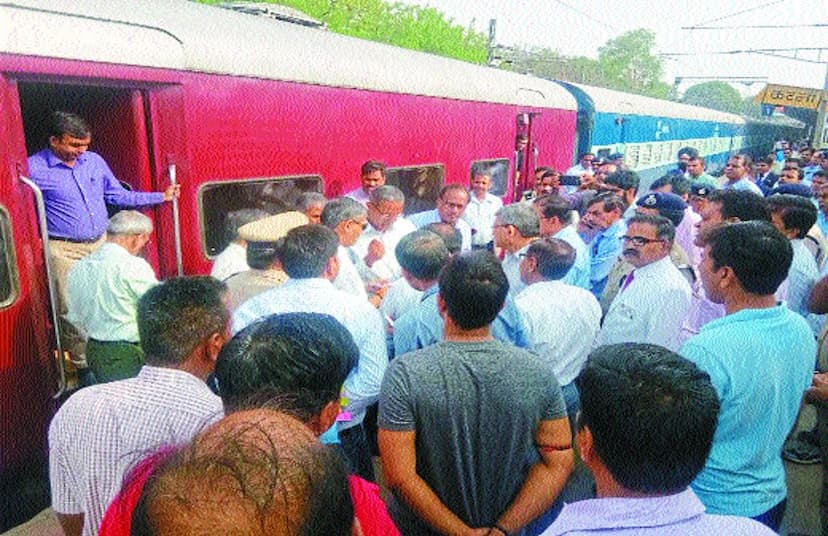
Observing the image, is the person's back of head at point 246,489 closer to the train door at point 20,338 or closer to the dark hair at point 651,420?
the dark hair at point 651,420

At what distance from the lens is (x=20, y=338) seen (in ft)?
8.80

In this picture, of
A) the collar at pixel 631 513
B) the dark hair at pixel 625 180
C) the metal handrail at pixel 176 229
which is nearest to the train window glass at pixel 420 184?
the dark hair at pixel 625 180

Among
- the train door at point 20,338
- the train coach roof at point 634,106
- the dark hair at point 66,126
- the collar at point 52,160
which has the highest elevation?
the train coach roof at point 634,106

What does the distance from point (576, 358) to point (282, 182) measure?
2.26 metres

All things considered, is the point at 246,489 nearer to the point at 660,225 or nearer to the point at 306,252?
the point at 306,252

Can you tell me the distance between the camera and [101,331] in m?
2.97

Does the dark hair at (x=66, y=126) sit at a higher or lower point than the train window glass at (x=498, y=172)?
higher

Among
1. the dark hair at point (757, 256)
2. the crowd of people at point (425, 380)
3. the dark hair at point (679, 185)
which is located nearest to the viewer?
the crowd of people at point (425, 380)

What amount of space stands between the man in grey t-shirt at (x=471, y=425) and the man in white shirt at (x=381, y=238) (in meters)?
2.10

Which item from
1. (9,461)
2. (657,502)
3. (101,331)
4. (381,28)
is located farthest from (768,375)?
(381,28)

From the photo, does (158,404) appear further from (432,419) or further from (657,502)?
(657,502)

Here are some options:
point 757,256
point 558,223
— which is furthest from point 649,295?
point 558,223

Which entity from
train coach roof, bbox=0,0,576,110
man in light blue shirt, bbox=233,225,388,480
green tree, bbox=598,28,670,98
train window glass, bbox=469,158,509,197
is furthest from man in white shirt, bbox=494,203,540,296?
green tree, bbox=598,28,670,98

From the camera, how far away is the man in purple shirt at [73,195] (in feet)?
10.1
